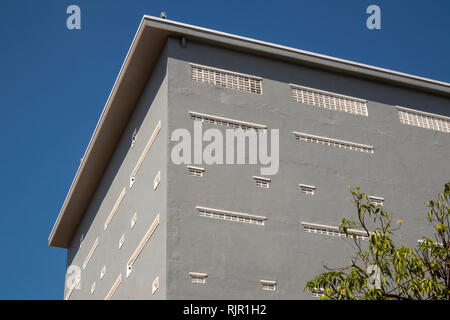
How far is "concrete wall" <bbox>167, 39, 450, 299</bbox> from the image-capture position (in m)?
21.4

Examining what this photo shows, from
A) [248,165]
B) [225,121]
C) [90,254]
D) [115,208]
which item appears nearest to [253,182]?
[248,165]

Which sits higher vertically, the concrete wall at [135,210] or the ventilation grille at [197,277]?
the concrete wall at [135,210]

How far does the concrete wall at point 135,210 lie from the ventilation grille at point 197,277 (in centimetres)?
83

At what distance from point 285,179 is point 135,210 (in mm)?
5322

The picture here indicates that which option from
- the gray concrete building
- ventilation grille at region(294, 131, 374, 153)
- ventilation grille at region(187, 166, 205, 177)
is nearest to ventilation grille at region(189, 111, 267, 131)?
the gray concrete building

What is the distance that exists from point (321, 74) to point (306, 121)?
2297 mm

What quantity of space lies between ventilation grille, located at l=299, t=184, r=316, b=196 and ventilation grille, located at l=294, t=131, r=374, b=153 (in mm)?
1788

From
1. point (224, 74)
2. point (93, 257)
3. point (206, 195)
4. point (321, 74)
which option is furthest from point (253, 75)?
point (93, 257)

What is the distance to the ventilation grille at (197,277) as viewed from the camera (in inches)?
817

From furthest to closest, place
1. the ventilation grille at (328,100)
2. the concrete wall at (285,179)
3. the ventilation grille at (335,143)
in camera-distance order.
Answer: the ventilation grille at (328,100), the ventilation grille at (335,143), the concrete wall at (285,179)

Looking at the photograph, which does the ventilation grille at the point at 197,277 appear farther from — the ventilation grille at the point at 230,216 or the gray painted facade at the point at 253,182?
the ventilation grille at the point at 230,216

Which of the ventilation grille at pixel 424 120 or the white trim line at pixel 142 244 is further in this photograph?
the ventilation grille at pixel 424 120

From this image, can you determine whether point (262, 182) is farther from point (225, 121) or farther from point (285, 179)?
point (225, 121)

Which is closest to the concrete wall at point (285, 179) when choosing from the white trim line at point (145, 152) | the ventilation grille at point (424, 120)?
the ventilation grille at point (424, 120)
